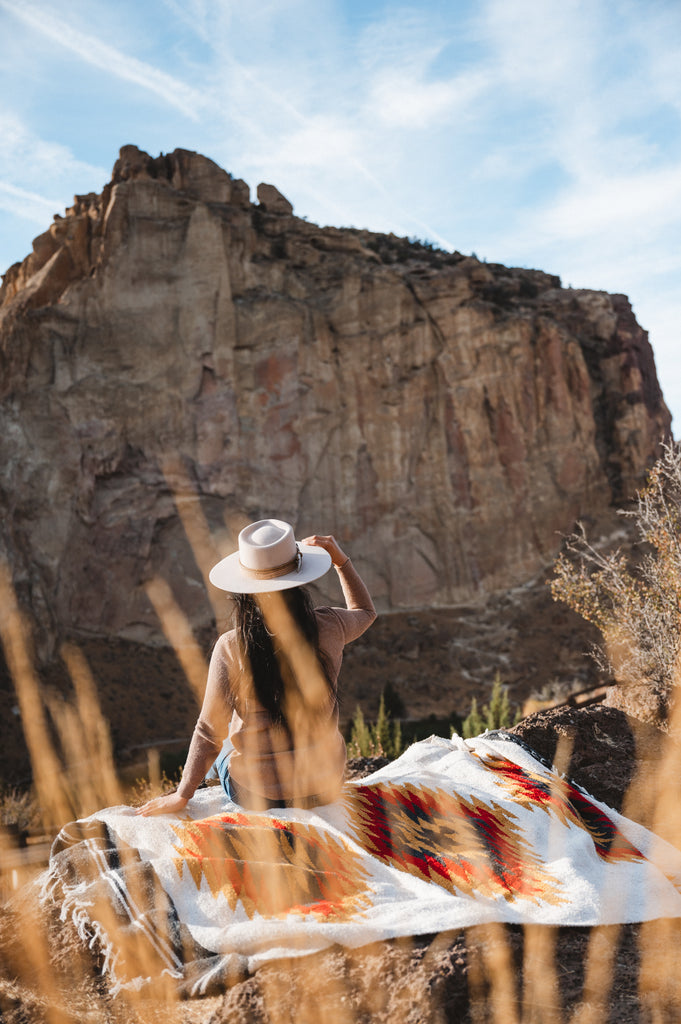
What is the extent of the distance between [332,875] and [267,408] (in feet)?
101

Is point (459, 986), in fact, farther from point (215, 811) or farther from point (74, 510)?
point (74, 510)

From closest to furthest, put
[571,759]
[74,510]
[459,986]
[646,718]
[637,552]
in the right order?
1. [459,986]
2. [571,759]
3. [646,718]
4. [74,510]
5. [637,552]

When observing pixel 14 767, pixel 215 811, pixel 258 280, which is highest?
pixel 258 280

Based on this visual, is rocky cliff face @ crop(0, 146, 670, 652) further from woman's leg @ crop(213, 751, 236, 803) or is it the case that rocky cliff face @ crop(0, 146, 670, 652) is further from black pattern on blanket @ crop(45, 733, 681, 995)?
black pattern on blanket @ crop(45, 733, 681, 995)

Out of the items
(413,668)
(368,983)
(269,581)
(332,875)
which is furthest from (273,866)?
(413,668)

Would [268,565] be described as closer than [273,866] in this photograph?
No

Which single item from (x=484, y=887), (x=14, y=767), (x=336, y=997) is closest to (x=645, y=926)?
(x=484, y=887)

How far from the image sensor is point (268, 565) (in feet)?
10.6

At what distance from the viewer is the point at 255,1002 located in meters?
2.36

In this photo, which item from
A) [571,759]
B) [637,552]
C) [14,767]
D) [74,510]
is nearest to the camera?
[571,759]

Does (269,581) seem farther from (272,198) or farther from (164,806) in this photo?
(272,198)

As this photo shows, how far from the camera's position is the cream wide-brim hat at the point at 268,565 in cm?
318

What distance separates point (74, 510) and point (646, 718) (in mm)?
27049

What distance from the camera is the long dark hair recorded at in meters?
3.17
